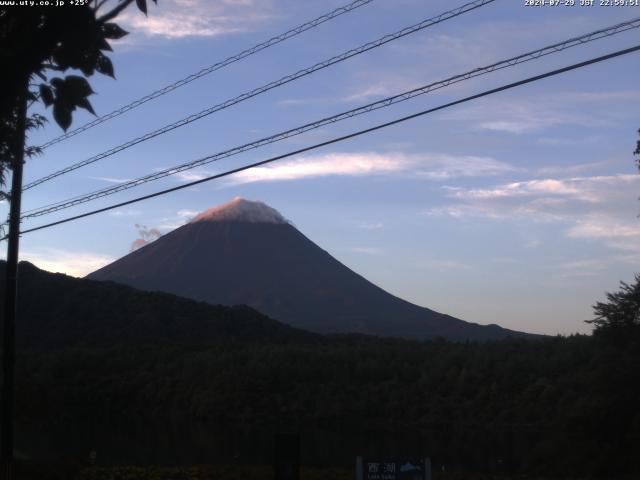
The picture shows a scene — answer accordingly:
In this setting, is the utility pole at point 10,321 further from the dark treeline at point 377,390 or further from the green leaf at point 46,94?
the green leaf at point 46,94

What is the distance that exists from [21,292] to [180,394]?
42.1m

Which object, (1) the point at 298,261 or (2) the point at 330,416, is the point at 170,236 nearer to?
(1) the point at 298,261

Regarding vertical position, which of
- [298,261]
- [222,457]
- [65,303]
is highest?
[298,261]

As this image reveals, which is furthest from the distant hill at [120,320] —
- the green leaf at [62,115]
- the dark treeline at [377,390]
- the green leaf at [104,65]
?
the green leaf at [62,115]

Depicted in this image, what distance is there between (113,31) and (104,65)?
0.66 ft

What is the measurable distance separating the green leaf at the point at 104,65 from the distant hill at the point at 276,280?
12775 cm

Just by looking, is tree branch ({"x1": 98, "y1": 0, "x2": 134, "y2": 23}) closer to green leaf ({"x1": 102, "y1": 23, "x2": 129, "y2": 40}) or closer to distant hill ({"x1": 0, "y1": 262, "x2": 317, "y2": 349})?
green leaf ({"x1": 102, "y1": 23, "x2": 129, "y2": 40})

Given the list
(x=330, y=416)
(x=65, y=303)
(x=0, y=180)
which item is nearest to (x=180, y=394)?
(x=330, y=416)

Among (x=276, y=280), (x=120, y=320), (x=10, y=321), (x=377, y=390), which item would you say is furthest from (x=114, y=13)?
(x=276, y=280)

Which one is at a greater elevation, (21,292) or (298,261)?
(298,261)

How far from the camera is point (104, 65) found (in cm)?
519

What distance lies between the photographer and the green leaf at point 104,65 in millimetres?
5176

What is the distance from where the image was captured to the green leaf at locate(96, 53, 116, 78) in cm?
518

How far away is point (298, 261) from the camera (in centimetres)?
17925
